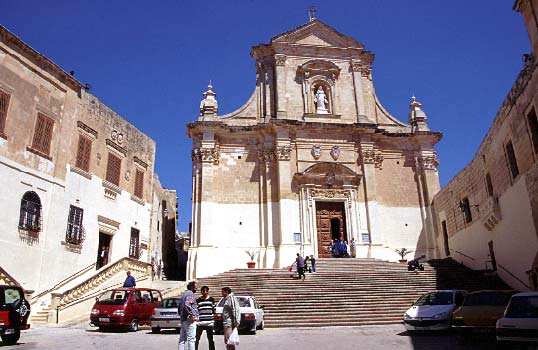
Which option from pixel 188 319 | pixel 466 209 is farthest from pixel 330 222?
pixel 188 319

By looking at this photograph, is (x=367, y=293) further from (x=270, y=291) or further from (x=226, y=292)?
(x=226, y=292)

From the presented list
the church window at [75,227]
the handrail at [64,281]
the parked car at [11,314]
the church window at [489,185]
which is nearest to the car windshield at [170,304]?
the parked car at [11,314]

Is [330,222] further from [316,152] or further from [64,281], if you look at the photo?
[64,281]

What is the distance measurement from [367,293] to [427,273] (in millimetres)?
4795

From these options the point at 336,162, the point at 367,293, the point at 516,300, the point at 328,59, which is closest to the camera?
the point at 516,300

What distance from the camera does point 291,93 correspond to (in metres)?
28.0

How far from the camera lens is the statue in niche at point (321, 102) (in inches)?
1112

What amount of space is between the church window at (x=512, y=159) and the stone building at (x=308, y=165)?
29.9 ft

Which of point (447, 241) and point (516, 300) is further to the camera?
point (447, 241)

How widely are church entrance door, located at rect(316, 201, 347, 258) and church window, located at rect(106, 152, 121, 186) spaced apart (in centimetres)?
1112

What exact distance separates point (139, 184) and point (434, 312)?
57.7 ft

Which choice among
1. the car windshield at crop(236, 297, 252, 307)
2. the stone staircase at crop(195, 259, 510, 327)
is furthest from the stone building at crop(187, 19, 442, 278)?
the car windshield at crop(236, 297, 252, 307)

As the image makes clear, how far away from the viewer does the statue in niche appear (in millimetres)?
28234

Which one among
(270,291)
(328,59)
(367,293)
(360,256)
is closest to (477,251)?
(360,256)
